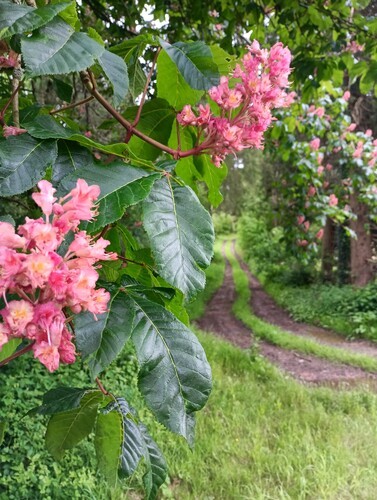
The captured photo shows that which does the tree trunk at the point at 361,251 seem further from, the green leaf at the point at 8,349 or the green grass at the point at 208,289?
the green leaf at the point at 8,349

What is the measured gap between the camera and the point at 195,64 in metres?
0.86

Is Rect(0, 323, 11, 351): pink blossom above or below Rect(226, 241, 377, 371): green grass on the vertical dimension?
above

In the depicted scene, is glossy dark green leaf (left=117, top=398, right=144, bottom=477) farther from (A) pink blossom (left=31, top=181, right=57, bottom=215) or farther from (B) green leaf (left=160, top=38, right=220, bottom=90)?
(B) green leaf (left=160, top=38, right=220, bottom=90)

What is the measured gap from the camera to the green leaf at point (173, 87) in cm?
100

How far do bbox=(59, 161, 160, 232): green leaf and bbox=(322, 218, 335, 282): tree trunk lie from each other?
426 inches

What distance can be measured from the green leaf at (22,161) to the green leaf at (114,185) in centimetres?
6

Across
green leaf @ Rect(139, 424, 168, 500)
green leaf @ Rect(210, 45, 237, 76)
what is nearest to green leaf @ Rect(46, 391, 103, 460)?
green leaf @ Rect(139, 424, 168, 500)

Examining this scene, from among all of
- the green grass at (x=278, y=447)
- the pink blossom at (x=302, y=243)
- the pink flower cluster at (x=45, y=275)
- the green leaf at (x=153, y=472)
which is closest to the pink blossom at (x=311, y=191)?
the pink blossom at (x=302, y=243)

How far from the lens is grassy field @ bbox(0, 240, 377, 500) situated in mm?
2941

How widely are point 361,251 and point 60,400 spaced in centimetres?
1000

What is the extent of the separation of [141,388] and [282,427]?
378 centimetres

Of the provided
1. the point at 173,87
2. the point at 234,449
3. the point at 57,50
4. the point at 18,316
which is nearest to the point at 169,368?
the point at 18,316

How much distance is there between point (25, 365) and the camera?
3656 millimetres

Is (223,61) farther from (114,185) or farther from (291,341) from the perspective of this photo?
(291,341)
